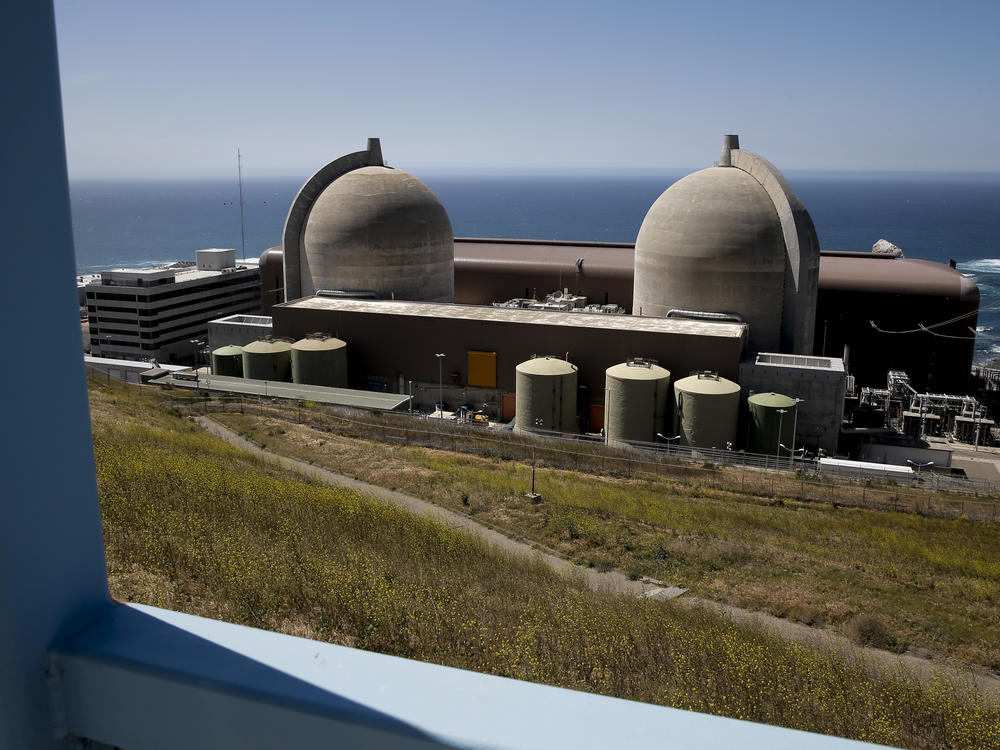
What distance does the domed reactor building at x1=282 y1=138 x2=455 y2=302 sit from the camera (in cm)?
4056

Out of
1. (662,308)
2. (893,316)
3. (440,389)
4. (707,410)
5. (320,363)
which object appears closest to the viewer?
(707,410)

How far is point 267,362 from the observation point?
38125mm

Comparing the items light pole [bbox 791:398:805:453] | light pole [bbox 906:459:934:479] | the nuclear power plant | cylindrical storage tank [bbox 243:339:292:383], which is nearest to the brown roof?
the nuclear power plant

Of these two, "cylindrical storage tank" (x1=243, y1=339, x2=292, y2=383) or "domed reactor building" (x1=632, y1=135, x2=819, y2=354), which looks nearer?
"domed reactor building" (x1=632, y1=135, x2=819, y2=354)

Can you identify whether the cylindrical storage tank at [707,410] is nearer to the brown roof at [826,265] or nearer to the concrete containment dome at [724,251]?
the concrete containment dome at [724,251]

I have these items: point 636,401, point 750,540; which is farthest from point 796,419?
point 750,540

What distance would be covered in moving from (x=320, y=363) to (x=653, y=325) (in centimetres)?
1455

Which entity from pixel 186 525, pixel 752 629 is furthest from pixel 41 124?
pixel 752 629

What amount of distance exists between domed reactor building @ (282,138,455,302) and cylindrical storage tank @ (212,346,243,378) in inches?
171

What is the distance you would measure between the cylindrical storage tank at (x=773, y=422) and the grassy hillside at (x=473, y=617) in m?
22.7

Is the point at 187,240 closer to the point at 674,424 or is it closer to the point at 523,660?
the point at 674,424

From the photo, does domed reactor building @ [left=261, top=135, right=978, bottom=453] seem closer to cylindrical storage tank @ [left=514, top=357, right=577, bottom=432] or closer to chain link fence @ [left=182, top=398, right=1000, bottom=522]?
cylindrical storage tank @ [left=514, top=357, right=577, bottom=432]

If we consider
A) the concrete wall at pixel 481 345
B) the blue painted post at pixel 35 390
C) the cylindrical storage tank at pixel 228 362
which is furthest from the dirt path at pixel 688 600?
the cylindrical storage tank at pixel 228 362

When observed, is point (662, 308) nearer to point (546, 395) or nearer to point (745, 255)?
point (745, 255)
